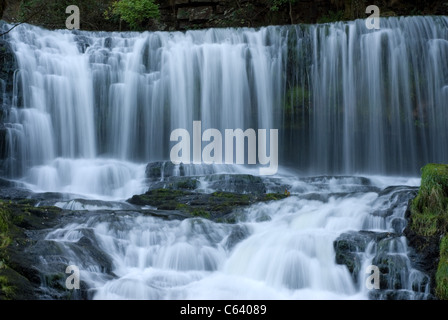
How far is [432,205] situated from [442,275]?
1.15 metres

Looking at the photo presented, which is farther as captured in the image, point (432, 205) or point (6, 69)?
point (6, 69)

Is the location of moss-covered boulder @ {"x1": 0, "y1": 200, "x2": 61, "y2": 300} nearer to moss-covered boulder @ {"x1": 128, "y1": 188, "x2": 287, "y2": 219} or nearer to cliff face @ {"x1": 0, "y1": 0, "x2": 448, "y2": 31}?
moss-covered boulder @ {"x1": 128, "y1": 188, "x2": 287, "y2": 219}

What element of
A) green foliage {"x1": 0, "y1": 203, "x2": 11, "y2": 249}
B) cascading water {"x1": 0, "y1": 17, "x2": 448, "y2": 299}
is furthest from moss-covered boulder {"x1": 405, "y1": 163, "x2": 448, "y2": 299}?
green foliage {"x1": 0, "y1": 203, "x2": 11, "y2": 249}

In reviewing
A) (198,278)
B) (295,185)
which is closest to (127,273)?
(198,278)

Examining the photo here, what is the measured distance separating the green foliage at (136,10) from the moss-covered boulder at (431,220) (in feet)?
41.4

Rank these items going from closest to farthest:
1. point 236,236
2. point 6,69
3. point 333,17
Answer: point 236,236 < point 6,69 < point 333,17

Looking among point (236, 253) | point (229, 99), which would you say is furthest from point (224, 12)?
point (236, 253)

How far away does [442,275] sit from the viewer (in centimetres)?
641

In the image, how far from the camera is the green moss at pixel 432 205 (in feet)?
23.4

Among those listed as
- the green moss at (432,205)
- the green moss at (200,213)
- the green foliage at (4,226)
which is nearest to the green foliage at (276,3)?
the green moss at (200,213)

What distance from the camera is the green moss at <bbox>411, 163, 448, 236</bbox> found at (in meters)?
7.14

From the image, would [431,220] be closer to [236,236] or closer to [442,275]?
[442,275]

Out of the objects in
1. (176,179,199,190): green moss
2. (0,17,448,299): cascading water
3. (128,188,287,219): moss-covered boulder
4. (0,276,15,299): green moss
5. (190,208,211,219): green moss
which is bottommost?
(0,276,15,299): green moss

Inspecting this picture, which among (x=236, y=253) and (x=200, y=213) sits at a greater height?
(x=200, y=213)
